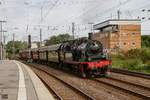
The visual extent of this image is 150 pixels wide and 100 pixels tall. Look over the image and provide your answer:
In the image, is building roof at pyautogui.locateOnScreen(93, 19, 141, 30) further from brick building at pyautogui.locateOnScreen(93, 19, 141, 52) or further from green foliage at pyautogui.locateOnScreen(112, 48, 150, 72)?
green foliage at pyautogui.locateOnScreen(112, 48, 150, 72)

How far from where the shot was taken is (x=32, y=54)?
243 ft

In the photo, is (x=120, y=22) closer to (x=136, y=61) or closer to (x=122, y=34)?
(x=122, y=34)

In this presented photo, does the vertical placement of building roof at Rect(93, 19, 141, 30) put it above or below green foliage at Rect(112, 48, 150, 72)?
above

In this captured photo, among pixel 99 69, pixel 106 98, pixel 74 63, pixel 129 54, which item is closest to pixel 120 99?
pixel 106 98

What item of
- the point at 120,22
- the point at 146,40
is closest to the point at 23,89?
the point at 120,22

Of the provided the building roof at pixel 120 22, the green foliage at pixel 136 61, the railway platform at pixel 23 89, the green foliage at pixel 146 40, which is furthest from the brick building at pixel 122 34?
the railway platform at pixel 23 89

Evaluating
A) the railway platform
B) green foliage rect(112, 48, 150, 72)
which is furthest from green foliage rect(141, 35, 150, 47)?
the railway platform

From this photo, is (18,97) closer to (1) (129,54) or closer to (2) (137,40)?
(1) (129,54)

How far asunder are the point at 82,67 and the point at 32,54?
46641 mm

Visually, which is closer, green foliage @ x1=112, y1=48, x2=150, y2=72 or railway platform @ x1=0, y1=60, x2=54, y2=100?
railway platform @ x1=0, y1=60, x2=54, y2=100

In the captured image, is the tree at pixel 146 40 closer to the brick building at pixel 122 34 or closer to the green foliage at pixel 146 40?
the green foliage at pixel 146 40

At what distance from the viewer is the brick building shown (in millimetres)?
99312

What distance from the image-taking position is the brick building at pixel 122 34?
9931cm

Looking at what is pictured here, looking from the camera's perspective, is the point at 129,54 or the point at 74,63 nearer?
the point at 74,63
